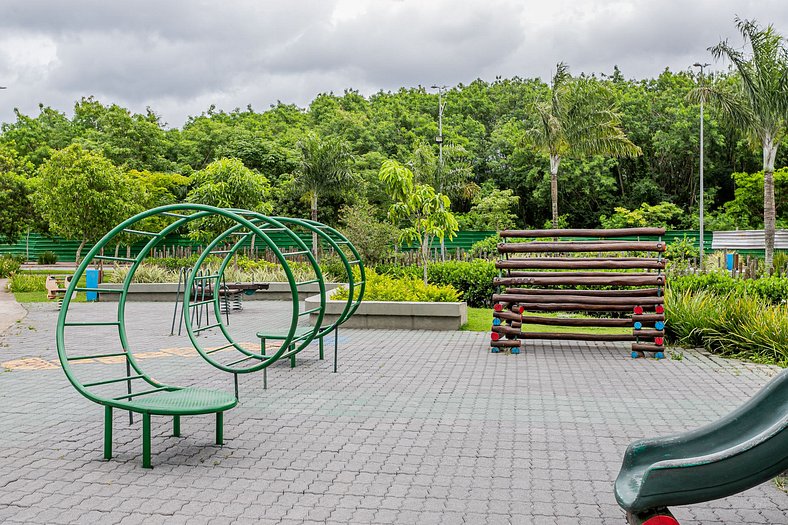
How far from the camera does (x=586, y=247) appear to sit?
1053 cm

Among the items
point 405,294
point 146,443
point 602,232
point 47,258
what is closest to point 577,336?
point 602,232

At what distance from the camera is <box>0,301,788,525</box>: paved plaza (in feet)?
13.9

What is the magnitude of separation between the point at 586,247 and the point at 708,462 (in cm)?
741

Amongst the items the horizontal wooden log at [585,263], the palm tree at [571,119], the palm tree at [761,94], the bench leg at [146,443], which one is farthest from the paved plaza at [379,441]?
the palm tree at [571,119]

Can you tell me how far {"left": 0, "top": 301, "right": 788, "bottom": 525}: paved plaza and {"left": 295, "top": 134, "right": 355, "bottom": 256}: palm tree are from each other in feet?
94.0

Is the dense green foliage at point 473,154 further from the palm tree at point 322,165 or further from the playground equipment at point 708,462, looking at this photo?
the playground equipment at point 708,462

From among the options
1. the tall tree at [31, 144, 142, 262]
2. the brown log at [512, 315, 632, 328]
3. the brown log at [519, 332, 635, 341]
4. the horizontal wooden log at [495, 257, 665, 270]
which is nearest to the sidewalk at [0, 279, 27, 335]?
the tall tree at [31, 144, 142, 262]

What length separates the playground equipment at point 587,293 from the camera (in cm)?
1019

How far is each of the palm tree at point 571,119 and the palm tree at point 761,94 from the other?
6.75 meters

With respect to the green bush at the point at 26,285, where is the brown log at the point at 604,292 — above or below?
above

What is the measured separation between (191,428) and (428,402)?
2.35m

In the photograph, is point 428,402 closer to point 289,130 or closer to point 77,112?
point 289,130

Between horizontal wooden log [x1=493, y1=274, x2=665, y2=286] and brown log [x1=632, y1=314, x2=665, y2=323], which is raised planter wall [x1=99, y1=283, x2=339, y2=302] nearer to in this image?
horizontal wooden log [x1=493, y1=274, x2=665, y2=286]

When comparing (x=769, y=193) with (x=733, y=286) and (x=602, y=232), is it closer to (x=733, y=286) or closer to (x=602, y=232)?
(x=733, y=286)
